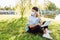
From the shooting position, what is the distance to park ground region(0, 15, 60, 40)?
1.10 meters

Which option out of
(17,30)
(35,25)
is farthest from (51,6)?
(17,30)

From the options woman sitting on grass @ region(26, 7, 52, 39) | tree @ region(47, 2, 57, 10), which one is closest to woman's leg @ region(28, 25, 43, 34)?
woman sitting on grass @ region(26, 7, 52, 39)

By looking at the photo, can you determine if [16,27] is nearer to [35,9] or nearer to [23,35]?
[23,35]

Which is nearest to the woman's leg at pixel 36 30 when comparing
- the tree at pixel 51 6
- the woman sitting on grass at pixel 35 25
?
the woman sitting on grass at pixel 35 25

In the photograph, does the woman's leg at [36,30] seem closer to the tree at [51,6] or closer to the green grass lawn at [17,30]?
the green grass lawn at [17,30]

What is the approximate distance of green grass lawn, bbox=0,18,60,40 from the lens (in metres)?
1.10

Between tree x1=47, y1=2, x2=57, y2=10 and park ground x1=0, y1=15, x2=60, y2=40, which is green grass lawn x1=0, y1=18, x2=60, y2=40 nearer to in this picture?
park ground x1=0, y1=15, x2=60, y2=40

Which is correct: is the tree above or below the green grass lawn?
above

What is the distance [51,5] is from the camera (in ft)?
3.71

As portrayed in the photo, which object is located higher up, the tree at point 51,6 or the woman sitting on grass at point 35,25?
the tree at point 51,6

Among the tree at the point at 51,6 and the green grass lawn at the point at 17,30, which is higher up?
the tree at the point at 51,6

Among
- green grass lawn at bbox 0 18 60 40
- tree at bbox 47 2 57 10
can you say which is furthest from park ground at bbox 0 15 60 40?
tree at bbox 47 2 57 10

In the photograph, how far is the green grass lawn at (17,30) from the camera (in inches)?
43.4

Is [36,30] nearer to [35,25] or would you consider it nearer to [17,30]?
[35,25]
